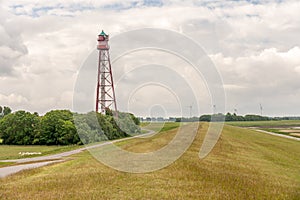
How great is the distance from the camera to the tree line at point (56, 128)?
87.9 meters

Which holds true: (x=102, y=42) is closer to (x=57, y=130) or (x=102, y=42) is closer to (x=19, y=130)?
(x=57, y=130)

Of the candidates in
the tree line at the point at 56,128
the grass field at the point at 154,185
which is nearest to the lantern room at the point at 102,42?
the tree line at the point at 56,128

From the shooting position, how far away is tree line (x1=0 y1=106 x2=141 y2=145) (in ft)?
289

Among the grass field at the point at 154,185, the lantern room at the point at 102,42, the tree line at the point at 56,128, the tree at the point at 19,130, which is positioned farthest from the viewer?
the lantern room at the point at 102,42

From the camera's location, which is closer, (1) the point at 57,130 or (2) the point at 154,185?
(2) the point at 154,185

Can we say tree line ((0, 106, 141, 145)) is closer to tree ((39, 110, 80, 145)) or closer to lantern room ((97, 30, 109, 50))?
tree ((39, 110, 80, 145))

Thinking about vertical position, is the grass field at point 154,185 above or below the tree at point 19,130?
below

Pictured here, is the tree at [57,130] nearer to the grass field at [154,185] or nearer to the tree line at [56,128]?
the tree line at [56,128]

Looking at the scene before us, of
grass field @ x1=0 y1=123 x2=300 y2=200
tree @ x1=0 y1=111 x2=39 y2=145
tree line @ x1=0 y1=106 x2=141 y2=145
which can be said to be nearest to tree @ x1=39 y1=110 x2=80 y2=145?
tree line @ x1=0 y1=106 x2=141 y2=145

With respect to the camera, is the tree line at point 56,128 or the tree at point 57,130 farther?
the tree at point 57,130

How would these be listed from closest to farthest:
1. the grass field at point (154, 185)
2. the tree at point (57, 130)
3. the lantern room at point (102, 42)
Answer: the grass field at point (154, 185) → the tree at point (57, 130) → the lantern room at point (102, 42)

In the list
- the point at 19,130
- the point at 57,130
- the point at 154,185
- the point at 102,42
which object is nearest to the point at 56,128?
the point at 57,130

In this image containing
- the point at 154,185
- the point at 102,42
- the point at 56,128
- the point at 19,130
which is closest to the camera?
the point at 154,185

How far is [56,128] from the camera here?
3565 inches
